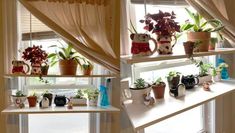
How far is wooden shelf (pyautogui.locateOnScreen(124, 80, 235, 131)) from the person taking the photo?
5.65 ft

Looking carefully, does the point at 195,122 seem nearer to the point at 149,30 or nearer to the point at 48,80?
the point at 149,30

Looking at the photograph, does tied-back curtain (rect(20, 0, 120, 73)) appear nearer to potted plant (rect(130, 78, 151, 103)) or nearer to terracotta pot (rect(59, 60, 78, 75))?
terracotta pot (rect(59, 60, 78, 75))

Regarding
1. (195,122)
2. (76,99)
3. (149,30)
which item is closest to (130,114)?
(76,99)

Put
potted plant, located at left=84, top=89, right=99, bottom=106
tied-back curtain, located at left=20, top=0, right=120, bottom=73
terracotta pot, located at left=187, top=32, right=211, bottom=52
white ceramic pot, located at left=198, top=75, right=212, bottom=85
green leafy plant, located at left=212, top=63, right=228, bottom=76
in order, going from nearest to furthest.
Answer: tied-back curtain, located at left=20, top=0, right=120, bottom=73
potted plant, located at left=84, top=89, right=99, bottom=106
terracotta pot, located at left=187, top=32, right=211, bottom=52
white ceramic pot, located at left=198, top=75, right=212, bottom=85
green leafy plant, located at left=212, top=63, right=228, bottom=76

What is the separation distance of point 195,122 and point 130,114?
1.25 metres

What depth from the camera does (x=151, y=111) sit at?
1878mm

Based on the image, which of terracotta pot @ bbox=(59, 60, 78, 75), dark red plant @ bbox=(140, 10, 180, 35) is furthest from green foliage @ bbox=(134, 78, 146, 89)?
terracotta pot @ bbox=(59, 60, 78, 75)

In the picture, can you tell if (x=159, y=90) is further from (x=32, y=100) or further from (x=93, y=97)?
(x=32, y=100)

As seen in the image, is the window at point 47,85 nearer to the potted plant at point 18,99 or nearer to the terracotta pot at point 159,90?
the potted plant at point 18,99

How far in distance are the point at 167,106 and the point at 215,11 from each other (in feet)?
2.94

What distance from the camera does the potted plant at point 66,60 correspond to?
182 centimetres

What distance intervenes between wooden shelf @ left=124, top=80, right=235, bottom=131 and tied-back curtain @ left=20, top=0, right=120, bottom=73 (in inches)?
11.5

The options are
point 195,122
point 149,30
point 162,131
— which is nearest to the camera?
point 149,30

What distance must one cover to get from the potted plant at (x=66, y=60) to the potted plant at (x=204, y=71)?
1176 mm
